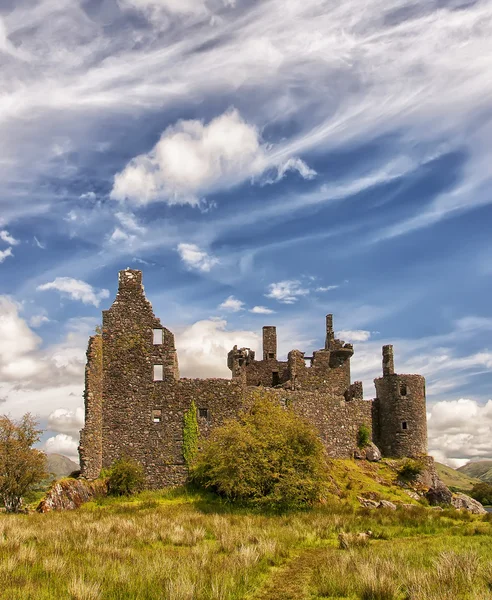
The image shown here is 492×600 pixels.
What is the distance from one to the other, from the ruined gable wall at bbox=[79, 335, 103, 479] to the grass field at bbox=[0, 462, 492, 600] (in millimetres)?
4301

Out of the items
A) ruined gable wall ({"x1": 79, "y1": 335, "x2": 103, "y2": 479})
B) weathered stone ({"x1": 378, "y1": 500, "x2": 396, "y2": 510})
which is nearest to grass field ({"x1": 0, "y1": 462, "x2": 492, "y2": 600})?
weathered stone ({"x1": 378, "y1": 500, "x2": 396, "y2": 510})

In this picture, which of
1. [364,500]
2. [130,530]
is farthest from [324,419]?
[130,530]

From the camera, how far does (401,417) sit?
1633 inches

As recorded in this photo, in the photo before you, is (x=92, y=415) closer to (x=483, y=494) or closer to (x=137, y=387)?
(x=137, y=387)

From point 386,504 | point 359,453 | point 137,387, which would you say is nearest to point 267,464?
point 386,504

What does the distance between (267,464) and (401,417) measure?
17676mm

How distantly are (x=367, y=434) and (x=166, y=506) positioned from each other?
1806cm

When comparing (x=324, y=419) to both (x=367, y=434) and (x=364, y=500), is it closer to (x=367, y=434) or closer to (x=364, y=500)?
(x=367, y=434)

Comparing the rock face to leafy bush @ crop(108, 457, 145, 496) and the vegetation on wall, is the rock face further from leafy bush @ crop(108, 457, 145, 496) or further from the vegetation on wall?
leafy bush @ crop(108, 457, 145, 496)

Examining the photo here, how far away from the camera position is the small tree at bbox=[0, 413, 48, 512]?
27562mm

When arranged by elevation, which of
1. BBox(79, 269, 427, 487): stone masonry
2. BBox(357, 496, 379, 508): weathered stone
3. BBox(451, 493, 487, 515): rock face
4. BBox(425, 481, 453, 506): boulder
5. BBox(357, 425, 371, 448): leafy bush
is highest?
BBox(79, 269, 427, 487): stone masonry

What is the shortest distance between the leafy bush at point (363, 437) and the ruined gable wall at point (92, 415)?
18.0 meters

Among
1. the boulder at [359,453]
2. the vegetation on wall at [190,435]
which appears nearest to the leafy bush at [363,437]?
the boulder at [359,453]

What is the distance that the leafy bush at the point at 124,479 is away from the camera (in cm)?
2970
